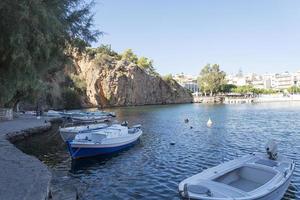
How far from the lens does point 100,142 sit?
26156 mm

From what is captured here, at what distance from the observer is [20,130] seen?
34.3 meters

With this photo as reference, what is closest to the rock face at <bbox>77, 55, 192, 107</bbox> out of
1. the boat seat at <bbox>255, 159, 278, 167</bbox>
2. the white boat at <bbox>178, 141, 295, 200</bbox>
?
the boat seat at <bbox>255, 159, 278, 167</bbox>

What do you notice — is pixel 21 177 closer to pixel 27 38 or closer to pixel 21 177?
pixel 21 177

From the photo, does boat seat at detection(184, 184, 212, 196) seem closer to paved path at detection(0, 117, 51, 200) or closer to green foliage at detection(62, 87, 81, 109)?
paved path at detection(0, 117, 51, 200)

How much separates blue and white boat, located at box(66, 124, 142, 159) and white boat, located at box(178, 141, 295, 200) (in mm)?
12714

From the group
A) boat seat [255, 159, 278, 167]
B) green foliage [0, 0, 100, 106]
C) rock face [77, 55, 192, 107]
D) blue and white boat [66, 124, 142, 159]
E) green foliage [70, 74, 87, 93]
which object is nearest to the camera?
green foliage [0, 0, 100, 106]

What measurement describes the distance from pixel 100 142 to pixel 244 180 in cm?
1360

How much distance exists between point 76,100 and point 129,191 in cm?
9839

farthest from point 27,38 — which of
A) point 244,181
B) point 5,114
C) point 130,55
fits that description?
point 130,55

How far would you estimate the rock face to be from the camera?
12681cm

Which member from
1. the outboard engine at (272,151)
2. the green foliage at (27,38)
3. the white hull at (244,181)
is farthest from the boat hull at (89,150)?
the green foliage at (27,38)

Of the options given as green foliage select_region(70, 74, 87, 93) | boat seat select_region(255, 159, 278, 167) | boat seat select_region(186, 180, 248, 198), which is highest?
green foliage select_region(70, 74, 87, 93)

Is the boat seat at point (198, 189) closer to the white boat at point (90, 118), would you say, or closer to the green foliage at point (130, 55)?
the white boat at point (90, 118)

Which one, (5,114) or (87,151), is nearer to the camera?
(87,151)
